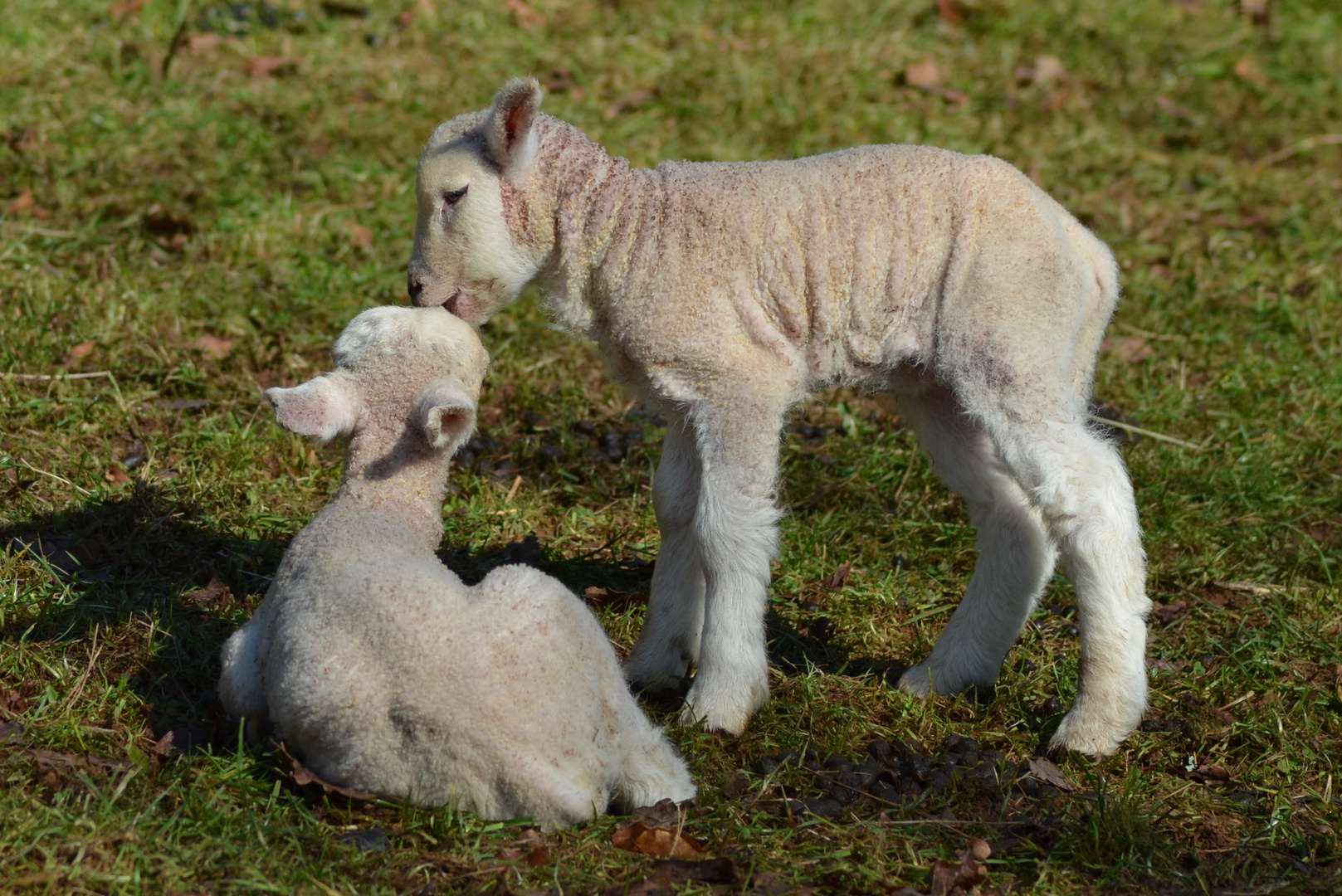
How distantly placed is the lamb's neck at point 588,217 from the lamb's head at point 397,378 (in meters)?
0.58

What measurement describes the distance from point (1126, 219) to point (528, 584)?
6.78 m

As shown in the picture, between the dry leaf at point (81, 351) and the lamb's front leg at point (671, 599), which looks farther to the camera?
the dry leaf at point (81, 351)

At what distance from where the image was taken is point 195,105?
368 inches

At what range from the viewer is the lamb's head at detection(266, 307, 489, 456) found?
14.9 ft

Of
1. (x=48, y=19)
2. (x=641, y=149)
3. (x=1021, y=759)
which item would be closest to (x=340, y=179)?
(x=641, y=149)

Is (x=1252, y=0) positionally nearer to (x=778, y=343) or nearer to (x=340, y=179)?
(x=340, y=179)

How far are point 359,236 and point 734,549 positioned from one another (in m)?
4.57

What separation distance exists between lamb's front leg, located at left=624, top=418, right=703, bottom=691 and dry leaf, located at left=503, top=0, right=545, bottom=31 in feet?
21.3

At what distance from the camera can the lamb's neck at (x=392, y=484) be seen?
183 inches

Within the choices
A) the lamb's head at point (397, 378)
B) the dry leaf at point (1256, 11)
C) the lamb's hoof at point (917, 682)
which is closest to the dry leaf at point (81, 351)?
the lamb's head at point (397, 378)

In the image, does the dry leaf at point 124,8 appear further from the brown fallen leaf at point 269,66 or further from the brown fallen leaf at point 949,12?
the brown fallen leaf at point 949,12

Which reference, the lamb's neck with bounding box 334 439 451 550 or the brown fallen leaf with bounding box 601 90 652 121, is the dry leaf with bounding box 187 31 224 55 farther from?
the lamb's neck with bounding box 334 439 451 550

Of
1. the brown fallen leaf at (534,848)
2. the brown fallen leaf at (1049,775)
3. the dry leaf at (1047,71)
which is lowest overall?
the brown fallen leaf at (1049,775)

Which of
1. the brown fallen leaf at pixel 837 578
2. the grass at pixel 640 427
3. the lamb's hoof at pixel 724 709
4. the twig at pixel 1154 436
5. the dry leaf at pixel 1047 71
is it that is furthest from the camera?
the dry leaf at pixel 1047 71
